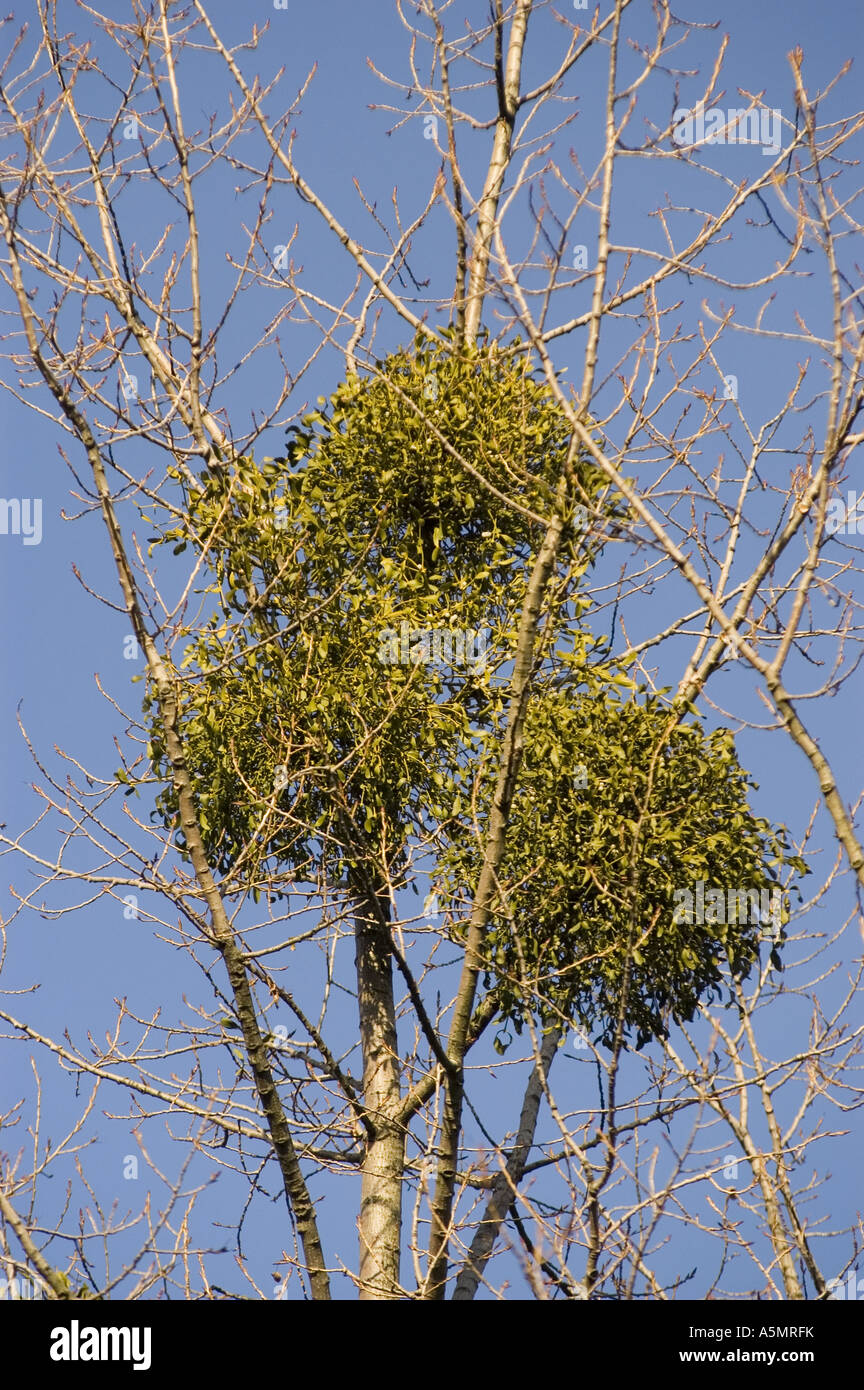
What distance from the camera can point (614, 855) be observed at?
6.30m

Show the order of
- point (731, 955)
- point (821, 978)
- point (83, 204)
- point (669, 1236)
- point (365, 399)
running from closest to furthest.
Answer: point (669, 1236), point (821, 978), point (83, 204), point (731, 955), point (365, 399)

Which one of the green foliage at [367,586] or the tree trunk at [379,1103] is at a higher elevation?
the green foliage at [367,586]

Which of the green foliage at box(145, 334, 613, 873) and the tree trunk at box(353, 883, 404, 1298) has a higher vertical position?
the green foliage at box(145, 334, 613, 873)

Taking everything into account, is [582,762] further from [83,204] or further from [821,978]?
[83,204]

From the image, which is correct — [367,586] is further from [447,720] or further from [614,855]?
[614,855]

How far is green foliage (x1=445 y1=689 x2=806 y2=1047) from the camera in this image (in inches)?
247

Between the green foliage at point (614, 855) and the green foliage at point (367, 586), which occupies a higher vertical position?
the green foliage at point (367, 586)

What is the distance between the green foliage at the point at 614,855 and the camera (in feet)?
20.6

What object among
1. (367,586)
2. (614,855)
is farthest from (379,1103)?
(367,586)

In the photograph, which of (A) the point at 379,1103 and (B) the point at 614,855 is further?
(A) the point at 379,1103

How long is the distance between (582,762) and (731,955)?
3.32ft

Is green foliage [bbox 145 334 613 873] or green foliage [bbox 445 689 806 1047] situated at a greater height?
green foliage [bbox 145 334 613 873]

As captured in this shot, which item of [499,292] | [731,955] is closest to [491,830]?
[499,292]

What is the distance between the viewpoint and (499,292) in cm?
416
